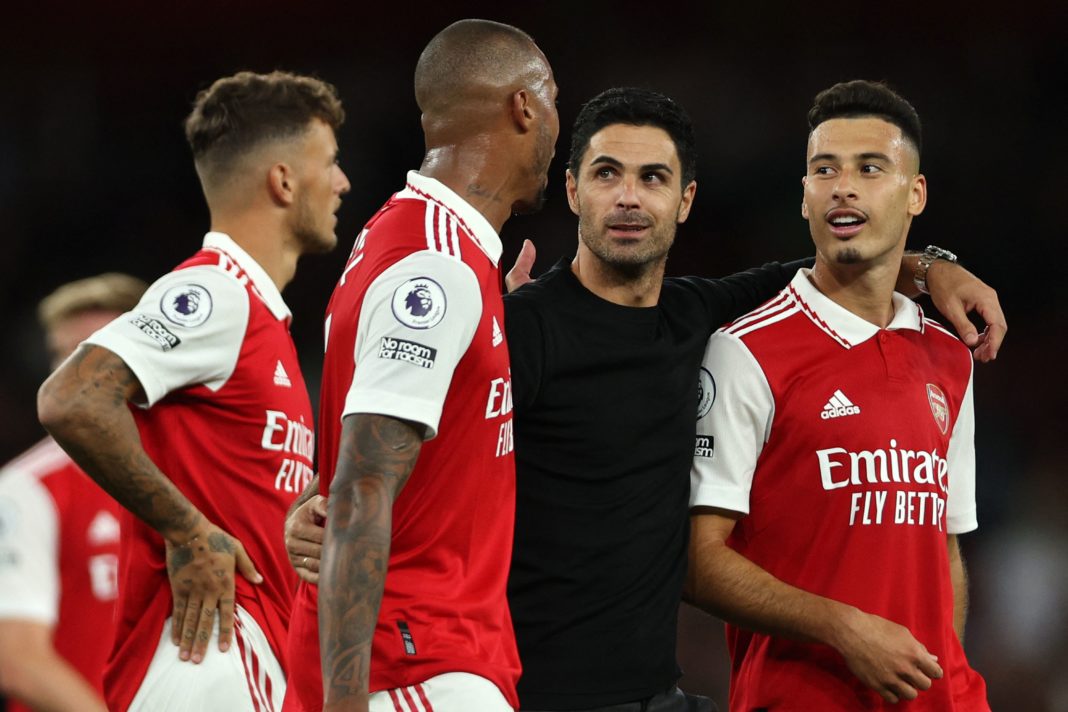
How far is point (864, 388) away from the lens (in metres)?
3.40

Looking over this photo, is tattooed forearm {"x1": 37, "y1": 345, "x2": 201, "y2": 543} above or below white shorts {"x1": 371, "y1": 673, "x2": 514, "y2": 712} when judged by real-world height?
above

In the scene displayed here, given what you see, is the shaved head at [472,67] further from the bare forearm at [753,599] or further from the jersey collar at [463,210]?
the bare forearm at [753,599]

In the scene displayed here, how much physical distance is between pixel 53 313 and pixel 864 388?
8.15 ft

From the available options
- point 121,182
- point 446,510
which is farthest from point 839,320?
point 121,182

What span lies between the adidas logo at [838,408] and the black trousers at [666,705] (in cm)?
77

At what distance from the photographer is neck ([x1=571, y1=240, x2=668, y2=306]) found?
3176 mm

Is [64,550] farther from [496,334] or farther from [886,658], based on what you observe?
[886,658]

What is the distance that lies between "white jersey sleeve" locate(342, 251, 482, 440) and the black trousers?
0.92 meters

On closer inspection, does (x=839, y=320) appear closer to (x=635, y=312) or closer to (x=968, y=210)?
(x=635, y=312)

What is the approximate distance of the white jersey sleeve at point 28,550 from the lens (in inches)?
135

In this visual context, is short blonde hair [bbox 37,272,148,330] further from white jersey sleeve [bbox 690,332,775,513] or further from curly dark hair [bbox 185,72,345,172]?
white jersey sleeve [bbox 690,332,775,513]

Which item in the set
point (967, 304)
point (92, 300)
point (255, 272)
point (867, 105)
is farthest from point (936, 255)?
point (92, 300)

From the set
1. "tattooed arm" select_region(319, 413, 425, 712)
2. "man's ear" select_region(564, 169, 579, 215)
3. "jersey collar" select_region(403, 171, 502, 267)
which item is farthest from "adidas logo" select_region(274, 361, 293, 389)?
"tattooed arm" select_region(319, 413, 425, 712)

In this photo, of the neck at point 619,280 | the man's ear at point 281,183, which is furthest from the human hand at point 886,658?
the man's ear at point 281,183
